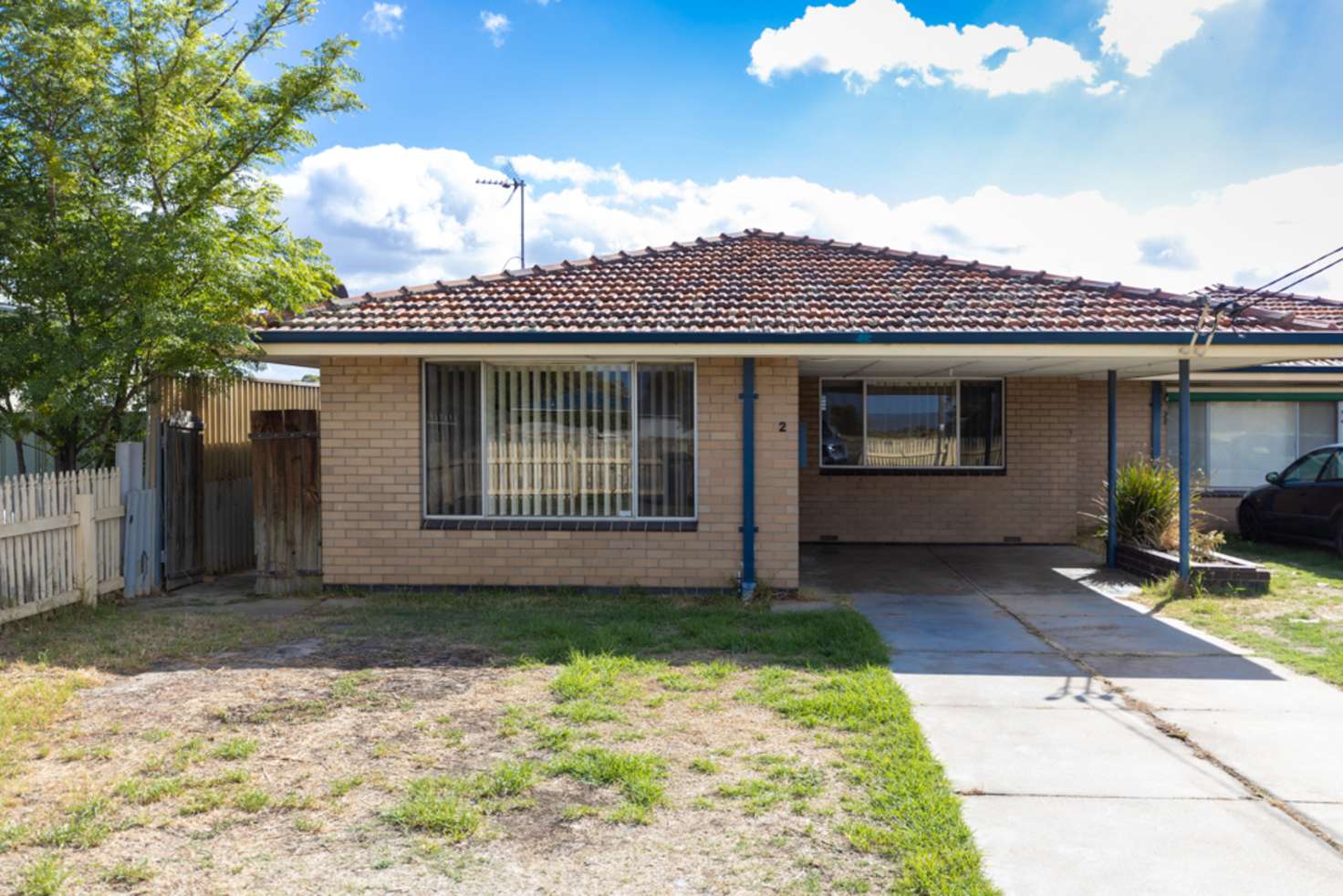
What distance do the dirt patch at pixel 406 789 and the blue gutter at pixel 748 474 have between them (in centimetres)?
296

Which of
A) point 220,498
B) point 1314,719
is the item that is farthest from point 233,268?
point 1314,719

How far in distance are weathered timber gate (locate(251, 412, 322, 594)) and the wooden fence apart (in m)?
0.76

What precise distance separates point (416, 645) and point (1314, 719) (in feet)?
20.6

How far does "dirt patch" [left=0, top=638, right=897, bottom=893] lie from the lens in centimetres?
422

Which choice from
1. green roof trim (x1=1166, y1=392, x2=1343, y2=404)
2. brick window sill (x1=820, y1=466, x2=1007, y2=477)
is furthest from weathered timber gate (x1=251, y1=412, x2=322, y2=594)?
green roof trim (x1=1166, y1=392, x2=1343, y2=404)

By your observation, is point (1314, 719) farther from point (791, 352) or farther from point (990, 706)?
point (791, 352)

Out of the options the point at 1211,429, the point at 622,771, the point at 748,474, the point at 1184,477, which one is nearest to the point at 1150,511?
the point at 1184,477

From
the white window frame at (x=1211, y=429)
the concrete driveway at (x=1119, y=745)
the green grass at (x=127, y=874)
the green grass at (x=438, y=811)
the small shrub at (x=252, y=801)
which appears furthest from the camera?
the white window frame at (x=1211, y=429)

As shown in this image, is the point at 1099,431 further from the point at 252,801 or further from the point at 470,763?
the point at 252,801

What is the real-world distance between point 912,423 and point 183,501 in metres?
9.64

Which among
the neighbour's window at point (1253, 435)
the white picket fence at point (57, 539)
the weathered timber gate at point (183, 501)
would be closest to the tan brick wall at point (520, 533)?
the weathered timber gate at point (183, 501)

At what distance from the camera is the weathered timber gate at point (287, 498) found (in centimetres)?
1077

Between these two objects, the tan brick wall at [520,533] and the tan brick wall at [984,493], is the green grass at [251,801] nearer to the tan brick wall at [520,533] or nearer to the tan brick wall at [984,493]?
the tan brick wall at [520,533]

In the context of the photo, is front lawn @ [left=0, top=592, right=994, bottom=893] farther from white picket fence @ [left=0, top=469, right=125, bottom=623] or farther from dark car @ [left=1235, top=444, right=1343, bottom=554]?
dark car @ [left=1235, top=444, right=1343, bottom=554]
